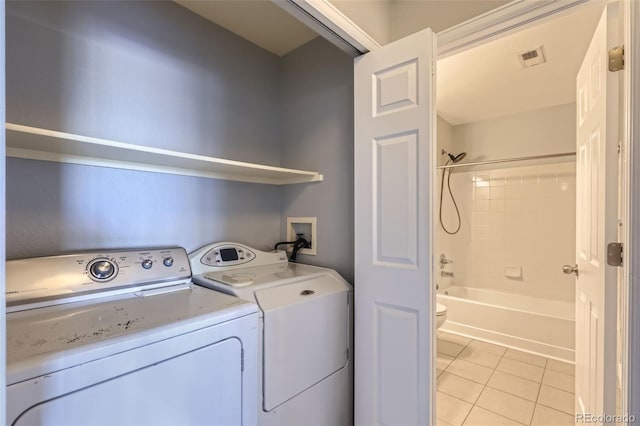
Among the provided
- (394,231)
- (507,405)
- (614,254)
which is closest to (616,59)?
(614,254)

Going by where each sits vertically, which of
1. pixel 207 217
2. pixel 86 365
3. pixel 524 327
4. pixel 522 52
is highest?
pixel 522 52

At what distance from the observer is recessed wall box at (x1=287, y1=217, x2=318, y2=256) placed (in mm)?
1861

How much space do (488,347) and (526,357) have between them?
295 mm

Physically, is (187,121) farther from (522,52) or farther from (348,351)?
(522,52)

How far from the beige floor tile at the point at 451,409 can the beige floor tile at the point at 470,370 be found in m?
0.35

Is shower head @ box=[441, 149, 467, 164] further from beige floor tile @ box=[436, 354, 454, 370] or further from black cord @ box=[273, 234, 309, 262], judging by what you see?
black cord @ box=[273, 234, 309, 262]

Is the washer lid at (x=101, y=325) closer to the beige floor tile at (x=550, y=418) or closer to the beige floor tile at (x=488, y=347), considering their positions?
the beige floor tile at (x=550, y=418)

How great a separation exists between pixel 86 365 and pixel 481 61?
2845 mm

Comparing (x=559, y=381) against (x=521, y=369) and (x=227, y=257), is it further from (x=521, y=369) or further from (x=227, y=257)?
(x=227, y=257)

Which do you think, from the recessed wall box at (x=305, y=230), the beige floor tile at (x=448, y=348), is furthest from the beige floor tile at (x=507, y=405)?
the recessed wall box at (x=305, y=230)

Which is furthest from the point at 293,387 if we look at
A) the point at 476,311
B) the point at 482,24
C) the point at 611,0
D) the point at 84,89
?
the point at 476,311

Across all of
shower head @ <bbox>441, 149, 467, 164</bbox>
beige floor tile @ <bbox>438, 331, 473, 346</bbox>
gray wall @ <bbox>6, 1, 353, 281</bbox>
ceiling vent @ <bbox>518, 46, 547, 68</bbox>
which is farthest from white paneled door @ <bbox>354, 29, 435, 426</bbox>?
shower head @ <bbox>441, 149, 467, 164</bbox>

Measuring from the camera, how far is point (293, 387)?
1.20 meters

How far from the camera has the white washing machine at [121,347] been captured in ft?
2.19
